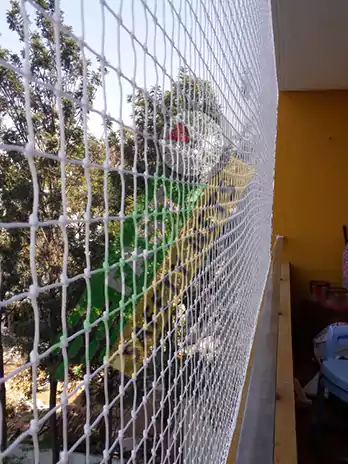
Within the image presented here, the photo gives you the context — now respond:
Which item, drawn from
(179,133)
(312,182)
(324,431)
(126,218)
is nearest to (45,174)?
(179,133)

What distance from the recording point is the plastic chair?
1.85 m

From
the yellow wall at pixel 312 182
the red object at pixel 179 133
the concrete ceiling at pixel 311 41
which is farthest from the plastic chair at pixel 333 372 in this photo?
the red object at pixel 179 133

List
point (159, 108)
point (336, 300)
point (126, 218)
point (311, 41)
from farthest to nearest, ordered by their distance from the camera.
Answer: point (336, 300) → point (311, 41) → point (159, 108) → point (126, 218)

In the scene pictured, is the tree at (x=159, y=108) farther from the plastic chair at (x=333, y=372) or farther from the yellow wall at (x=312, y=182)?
the yellow wall at (x=312, y=182)

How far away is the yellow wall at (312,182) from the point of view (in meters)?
2.76

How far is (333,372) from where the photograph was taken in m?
1.89

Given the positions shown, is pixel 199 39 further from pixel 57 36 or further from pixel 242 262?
→ pixel 242 262

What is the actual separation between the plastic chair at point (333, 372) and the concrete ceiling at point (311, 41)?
1210 mm

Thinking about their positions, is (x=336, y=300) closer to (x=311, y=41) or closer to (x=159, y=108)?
(x=311, y=41)

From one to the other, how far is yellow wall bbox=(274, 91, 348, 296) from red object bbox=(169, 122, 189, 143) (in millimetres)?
2252

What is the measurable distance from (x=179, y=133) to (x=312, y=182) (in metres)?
2.32

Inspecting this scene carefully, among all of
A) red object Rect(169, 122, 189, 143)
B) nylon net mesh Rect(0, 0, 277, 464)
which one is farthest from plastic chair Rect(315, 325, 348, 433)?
red object Rect(169, 122, 189, 143)

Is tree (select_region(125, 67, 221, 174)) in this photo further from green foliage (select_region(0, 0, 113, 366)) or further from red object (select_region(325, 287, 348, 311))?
red object (select_region(325, 287, 348, 311))

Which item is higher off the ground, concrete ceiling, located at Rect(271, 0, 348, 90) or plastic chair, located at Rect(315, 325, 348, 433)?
concrete ceiling, located at Rect(271, 0, 348, 90)
